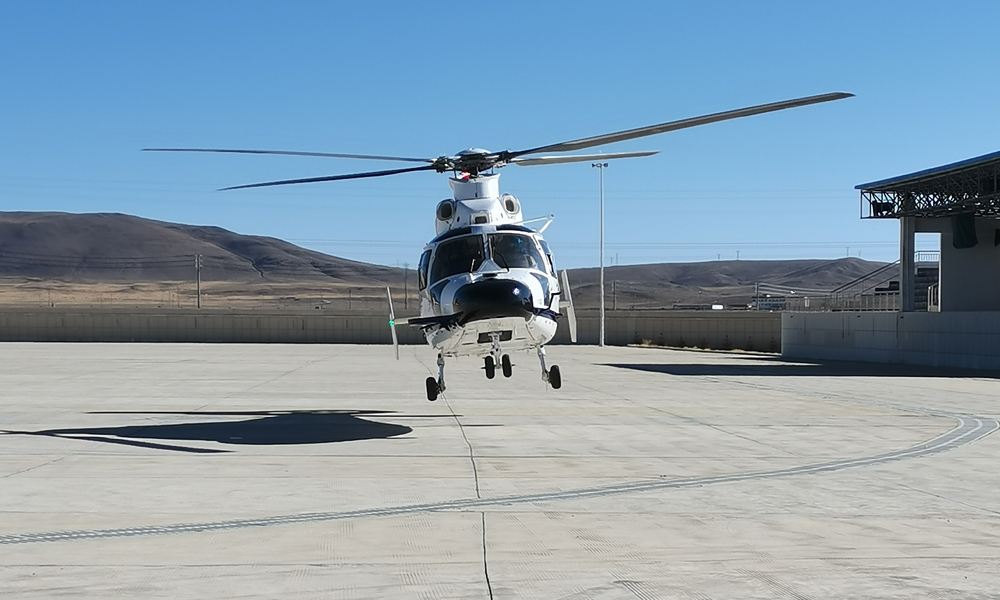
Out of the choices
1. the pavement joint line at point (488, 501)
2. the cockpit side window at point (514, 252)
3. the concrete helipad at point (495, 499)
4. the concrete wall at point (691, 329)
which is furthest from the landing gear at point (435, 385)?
the concrete wall at point (691, 329)

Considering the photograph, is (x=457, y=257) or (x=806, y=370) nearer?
(x=457, y=257)

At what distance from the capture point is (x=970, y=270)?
172 feet

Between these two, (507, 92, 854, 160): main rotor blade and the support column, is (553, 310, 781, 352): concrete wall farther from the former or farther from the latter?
(507, 92, 854, 160): main rotor blade

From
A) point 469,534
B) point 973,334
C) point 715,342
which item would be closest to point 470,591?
point 469,534

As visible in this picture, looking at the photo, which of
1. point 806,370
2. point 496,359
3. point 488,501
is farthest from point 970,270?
point 488,501

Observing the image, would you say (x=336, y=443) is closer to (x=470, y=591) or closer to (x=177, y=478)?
(x=177, y=478)

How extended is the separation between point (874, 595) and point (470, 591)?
8.90 ft

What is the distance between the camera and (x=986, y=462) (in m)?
15.1

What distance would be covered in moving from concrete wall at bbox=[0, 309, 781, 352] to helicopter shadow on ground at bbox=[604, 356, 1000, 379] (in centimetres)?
3335

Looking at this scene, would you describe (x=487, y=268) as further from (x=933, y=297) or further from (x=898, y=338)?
(x=933, y=297)

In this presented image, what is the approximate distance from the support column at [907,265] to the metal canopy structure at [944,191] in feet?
3.04

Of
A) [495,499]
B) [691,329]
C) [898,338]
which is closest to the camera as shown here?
[495,499]

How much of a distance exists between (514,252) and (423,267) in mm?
2008

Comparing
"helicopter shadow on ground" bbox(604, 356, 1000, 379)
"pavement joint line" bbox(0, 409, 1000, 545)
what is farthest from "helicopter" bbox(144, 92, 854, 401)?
"helicopter shadow on ground" bbox(604, 356, 1000, 379)
